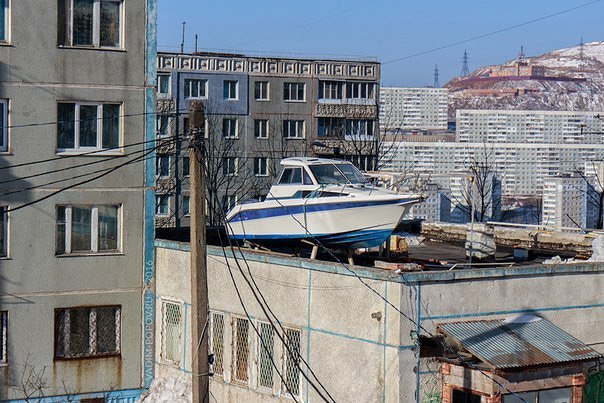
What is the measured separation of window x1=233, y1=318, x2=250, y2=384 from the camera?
65.3ft

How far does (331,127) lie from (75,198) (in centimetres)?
5568

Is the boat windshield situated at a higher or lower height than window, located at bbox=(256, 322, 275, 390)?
higher

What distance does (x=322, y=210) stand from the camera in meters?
23.6

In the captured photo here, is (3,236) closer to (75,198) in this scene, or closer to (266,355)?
(75,198)

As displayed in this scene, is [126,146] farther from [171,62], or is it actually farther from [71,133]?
[171,62]

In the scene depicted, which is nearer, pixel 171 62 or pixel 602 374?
pixel 602 374

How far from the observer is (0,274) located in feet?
71.5

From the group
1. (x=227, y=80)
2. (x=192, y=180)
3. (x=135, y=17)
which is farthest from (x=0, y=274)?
(x=227, y=80)

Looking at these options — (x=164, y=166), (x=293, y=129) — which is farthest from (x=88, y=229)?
(x=164, y=166)

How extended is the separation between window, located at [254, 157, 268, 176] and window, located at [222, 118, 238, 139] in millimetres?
2464

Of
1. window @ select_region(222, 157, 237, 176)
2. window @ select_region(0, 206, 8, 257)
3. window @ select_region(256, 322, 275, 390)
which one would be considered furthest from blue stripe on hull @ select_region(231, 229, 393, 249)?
window @ select_region(222, 157, 237, 176)

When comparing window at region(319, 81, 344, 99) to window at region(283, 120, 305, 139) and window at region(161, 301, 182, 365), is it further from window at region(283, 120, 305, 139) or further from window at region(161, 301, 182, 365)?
window at region(161, 301, 182, 365)

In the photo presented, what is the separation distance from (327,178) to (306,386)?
7285 mm

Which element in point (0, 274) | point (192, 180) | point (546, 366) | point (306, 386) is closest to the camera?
point (192, 180)
